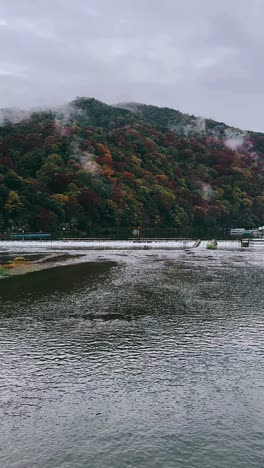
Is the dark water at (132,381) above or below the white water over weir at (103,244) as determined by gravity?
below

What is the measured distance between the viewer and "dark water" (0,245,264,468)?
1448 centimetres

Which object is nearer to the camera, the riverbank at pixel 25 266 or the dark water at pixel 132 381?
the dark water at pixel 132 381

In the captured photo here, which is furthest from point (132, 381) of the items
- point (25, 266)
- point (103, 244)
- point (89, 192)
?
point (89, 192)

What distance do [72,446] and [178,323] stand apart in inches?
627

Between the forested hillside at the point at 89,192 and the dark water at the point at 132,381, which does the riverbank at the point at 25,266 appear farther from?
the forested hillside at the point at 89,192

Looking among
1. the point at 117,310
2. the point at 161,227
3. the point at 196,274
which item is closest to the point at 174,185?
the point at 161,227

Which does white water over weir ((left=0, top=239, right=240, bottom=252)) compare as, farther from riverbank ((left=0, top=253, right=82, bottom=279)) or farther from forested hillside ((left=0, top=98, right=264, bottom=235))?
riverbank ((left=0, top=253, right=82, bottom=279))

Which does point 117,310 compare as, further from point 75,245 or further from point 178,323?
point 75,245

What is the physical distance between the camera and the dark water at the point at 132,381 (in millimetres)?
14484

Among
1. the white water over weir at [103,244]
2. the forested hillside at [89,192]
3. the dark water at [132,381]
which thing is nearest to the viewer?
the dark water at [132,381]

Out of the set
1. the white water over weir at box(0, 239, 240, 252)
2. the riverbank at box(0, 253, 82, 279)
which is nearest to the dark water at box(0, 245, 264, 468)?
the riverbank at box(0, 253, 82, 279)

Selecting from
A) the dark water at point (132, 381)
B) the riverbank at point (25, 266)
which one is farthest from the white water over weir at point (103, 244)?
the dark water at point (132, 381)

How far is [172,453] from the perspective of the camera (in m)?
14.2

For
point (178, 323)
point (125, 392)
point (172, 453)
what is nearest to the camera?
point (172, 453)
